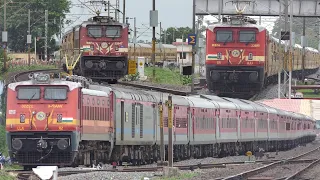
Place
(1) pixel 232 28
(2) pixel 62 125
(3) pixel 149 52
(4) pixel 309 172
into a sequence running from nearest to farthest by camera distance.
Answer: (2) pixel 62 125 → (4) pixel 309 172 → (1) pixel 232 28 → (3) pixel 149 52

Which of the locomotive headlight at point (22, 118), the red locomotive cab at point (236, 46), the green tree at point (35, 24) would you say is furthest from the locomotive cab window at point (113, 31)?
the green tree at point (35, 24)

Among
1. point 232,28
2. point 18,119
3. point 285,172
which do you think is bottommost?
point 285,172

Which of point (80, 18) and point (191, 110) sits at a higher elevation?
point (80, 18)

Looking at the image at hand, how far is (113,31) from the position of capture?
4838cm

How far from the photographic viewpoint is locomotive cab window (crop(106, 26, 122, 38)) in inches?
1902

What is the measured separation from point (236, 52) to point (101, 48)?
7011 mm

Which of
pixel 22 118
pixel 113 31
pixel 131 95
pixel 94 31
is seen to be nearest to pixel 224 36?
pixel 113 31

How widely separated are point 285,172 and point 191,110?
9835mm

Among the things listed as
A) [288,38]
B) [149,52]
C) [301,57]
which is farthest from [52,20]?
[288,38]

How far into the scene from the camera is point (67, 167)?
27.6 meters

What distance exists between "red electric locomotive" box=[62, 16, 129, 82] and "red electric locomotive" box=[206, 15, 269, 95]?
A: 495 centimetres

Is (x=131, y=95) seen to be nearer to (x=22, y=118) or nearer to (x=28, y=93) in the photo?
(x=28, y=93)

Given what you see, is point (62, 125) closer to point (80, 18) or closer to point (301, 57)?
point (80, 18)

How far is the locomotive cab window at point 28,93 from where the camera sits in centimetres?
2505
